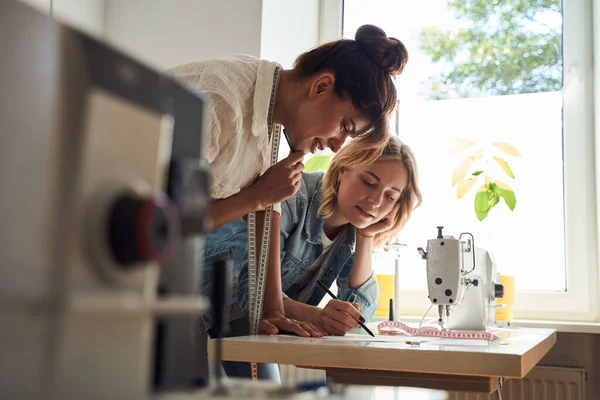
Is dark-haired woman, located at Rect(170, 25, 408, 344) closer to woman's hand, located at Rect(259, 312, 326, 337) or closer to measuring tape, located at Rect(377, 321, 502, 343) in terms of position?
woman's hand, located at Rect(259, 312, 326, 337)

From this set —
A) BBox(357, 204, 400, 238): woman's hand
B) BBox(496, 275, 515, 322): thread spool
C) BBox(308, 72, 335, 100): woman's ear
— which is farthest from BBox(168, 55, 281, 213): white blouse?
BBox(496, 275, 515, 322): thread spool

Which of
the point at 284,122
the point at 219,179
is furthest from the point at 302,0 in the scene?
the point at 219,179

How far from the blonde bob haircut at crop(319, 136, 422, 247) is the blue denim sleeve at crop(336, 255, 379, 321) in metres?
0.17

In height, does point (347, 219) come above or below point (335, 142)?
below

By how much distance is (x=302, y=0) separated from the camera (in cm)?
302

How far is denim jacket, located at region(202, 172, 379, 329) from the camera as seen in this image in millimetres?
1780

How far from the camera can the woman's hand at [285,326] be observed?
1.58 m

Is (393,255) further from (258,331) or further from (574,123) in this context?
(574,123)

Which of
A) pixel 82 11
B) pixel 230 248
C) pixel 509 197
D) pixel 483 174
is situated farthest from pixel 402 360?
Answer: pixel 82 11

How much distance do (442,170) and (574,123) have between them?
0.57 metres

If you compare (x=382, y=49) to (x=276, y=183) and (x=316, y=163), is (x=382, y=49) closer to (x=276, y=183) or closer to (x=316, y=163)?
(x=276, y=183)

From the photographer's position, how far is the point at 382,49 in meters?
1.65

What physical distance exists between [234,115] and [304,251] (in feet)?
2.28

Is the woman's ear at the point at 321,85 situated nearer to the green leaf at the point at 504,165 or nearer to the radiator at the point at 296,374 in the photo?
the green leaf at the point at 504,165
